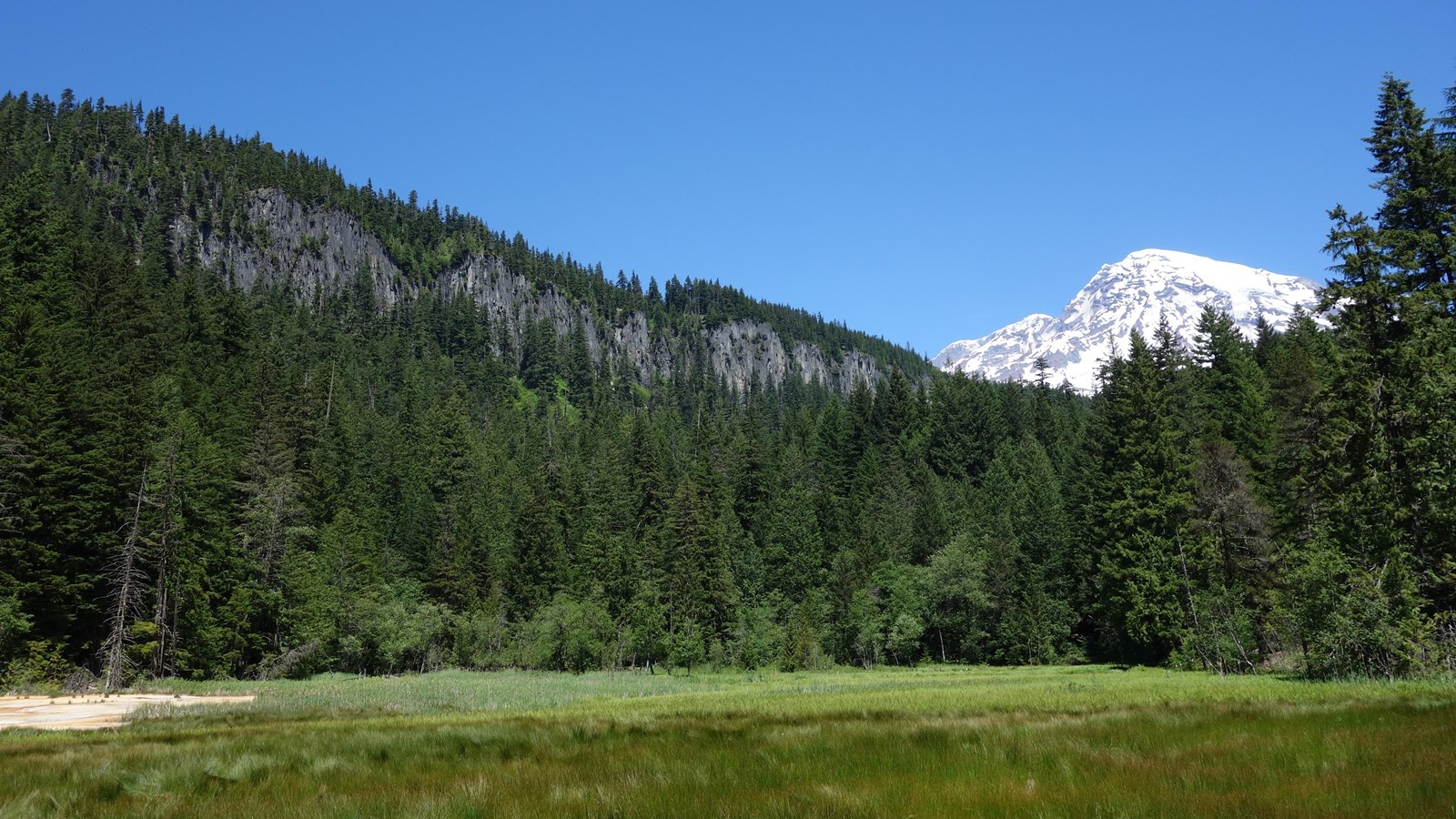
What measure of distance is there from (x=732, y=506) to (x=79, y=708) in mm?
→ 70773

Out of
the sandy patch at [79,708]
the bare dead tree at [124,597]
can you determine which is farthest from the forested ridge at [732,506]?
the sandy patch at [79,708]

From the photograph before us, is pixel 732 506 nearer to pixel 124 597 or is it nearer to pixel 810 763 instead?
pixel 124 597

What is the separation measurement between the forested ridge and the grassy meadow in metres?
15.9

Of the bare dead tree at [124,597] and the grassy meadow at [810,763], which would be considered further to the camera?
the bare dead tree at [124,597]

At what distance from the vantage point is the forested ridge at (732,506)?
102 feet

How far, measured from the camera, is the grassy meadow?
771 cm

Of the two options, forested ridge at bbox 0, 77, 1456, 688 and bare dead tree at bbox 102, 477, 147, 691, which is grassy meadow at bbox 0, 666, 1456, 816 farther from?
bare dead tree at bbox 102, 477, 147, 691

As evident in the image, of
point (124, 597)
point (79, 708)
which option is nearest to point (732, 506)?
point (124, 597)

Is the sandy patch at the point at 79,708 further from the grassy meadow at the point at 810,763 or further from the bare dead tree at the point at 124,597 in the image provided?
the grassy meadow at the point at 810,763

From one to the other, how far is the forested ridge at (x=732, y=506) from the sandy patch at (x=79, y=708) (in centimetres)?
620

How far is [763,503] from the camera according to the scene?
98.7 metres

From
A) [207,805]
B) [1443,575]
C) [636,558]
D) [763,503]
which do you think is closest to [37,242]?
[636,558]

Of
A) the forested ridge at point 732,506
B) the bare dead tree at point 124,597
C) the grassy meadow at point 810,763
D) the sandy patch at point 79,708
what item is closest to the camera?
the grassy meadow at point 810,763

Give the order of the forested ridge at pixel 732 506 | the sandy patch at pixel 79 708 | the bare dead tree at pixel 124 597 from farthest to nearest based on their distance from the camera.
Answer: the bare dead tree at pixel 124 597 → the forested ridge at pixel 732 506 → the sandy patch at pixel 79 708
